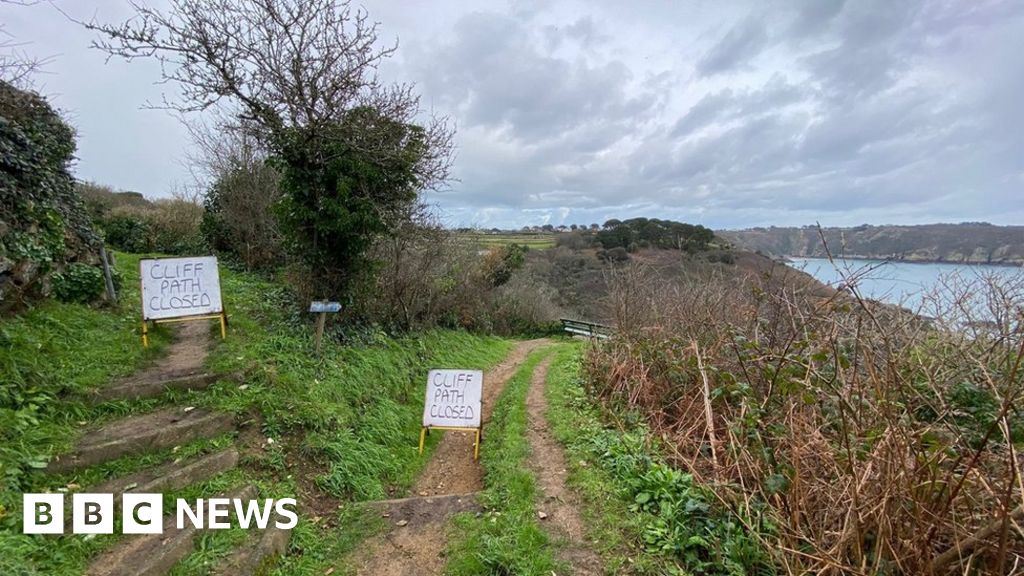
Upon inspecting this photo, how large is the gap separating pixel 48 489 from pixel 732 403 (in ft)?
19.3

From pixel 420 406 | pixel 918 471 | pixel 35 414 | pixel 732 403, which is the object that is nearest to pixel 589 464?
pixel 732 403

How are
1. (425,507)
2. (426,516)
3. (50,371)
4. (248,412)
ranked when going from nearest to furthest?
(426,516) < (425,507) < (50,371) < (248,412)

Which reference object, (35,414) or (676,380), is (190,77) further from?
(676,380)

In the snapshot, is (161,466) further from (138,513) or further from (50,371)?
(50,371)

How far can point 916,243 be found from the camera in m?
4.87

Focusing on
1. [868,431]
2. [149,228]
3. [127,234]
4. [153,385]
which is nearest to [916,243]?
[868,431]

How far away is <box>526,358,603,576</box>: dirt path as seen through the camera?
3107mm

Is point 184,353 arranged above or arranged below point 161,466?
above

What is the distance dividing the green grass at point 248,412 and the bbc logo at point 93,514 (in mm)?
90

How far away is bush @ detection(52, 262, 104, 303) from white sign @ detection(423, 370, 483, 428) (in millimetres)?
4965

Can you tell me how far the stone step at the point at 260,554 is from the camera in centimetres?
304

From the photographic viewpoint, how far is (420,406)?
710 centimetres

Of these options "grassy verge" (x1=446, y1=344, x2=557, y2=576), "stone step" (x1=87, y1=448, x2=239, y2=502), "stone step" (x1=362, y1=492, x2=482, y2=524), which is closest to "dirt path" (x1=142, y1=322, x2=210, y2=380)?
"stone step" (x1=87, y1=448, x2=239, y2=502)

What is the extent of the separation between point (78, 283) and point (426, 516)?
19.6 ft
